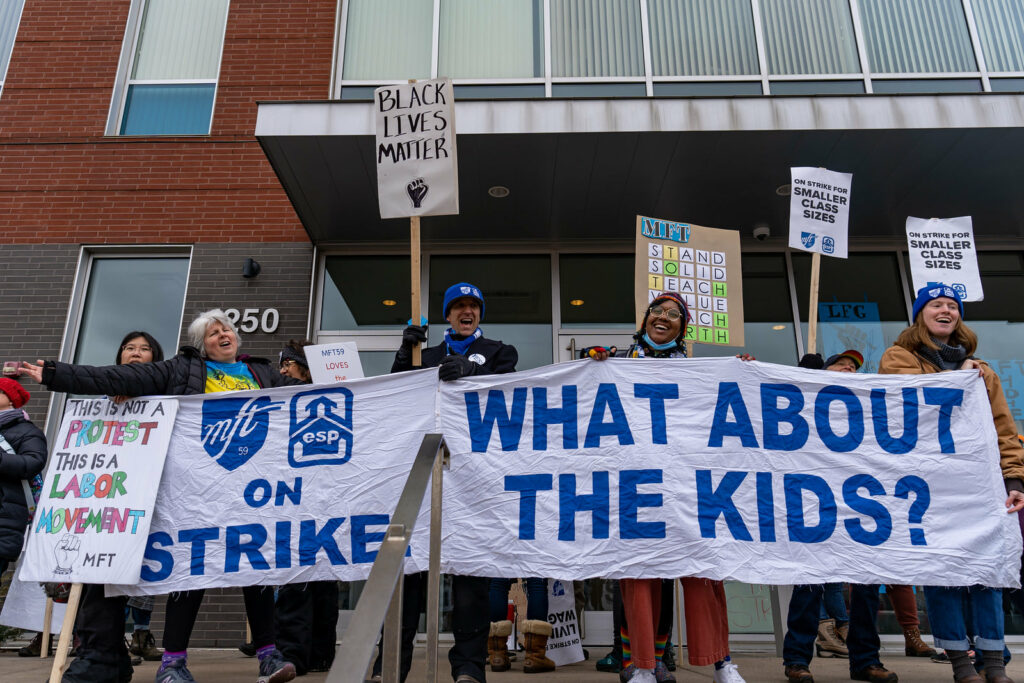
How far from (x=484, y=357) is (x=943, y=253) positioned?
3542mm

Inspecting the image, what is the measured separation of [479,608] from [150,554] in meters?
1.65

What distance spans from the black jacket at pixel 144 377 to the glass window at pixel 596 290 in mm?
3542

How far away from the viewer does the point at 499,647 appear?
4.78 m

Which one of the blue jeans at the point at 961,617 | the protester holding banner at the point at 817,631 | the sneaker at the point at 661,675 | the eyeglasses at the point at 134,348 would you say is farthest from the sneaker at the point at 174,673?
the blue jeans at the point at 961,617

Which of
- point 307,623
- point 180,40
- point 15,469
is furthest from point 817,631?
point 180,40

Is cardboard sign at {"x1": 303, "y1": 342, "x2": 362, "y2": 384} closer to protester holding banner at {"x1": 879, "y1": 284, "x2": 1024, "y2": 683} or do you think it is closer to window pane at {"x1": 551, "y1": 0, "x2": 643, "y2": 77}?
protester holding banner at {"x1": 879, "y1": 284, "x2": 1024, "y2": 683}

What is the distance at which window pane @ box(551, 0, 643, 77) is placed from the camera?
7.15 meters

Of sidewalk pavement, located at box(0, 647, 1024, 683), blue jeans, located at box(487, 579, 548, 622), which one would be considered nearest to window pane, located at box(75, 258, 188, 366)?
sidewalk pavement, located at box(0, 647, 1024, 683)

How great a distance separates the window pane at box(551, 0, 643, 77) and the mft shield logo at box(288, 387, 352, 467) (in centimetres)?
458

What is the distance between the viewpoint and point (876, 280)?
7.30 m

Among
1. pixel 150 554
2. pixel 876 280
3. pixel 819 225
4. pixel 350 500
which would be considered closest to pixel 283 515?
pixel 350 500

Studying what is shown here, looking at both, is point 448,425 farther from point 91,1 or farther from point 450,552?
point 91,1

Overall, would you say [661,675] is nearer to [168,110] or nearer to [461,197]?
[461,197]

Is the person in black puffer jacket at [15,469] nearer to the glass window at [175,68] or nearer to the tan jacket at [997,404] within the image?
the glass window at [175,68]
